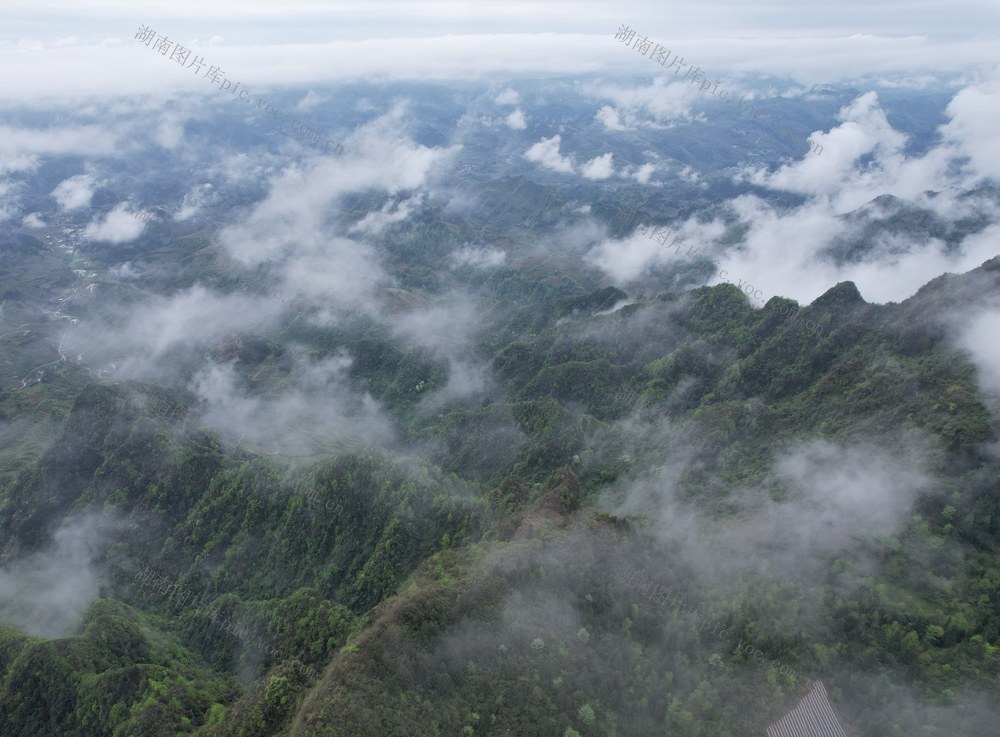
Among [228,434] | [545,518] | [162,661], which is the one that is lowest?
[228,434]

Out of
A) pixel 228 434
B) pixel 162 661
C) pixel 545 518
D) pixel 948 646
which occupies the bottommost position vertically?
pixel 228 434

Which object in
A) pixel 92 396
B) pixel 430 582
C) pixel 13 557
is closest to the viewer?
pixel 430 582

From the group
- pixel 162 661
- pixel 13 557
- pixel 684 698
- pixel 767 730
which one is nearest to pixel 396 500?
pixel 162 661

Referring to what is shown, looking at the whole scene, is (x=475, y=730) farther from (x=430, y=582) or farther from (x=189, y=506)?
(x=189, y=506)

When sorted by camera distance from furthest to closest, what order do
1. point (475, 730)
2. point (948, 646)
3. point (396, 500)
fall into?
point (396, 500) < point (948, 646) < point (475, 730)

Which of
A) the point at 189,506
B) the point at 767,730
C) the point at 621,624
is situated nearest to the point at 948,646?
the point at 767,730

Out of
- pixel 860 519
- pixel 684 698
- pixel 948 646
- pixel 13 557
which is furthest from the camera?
pixel 13 557

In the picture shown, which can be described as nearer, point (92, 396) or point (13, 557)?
point (13, 557)

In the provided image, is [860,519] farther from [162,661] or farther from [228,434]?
[228,434]

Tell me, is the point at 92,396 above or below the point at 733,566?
below
